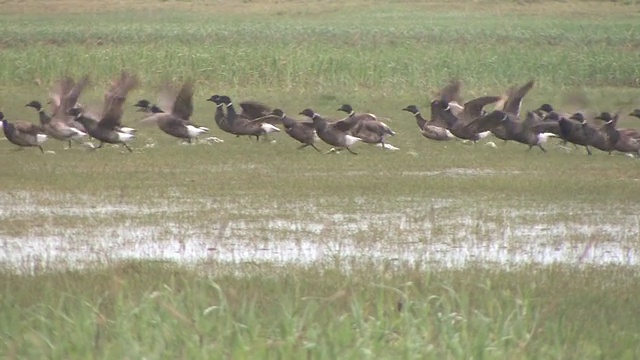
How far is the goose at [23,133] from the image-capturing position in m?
15.7

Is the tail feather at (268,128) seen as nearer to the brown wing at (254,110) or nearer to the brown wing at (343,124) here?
the brown wing at (254,110)

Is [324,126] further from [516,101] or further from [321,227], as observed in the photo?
[321,227]

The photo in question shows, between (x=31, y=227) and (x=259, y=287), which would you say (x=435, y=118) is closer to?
(x=31, y=227)

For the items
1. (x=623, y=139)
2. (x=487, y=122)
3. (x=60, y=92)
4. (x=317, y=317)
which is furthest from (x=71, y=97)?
(x=317, y=317)

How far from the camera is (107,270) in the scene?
8.69 metres

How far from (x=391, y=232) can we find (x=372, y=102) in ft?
35.3

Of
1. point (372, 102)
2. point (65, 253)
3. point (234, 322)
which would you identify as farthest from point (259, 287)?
point (372, 102)

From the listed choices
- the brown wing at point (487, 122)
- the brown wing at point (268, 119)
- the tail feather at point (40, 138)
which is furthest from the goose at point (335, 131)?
the tail feather at point (40, 138)

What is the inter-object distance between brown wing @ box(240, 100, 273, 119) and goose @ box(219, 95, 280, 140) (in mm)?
156

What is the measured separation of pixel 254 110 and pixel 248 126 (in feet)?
1.17

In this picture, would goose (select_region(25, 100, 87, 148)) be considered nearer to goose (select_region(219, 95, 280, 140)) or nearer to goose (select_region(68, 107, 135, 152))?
goose (select_region(68, 107, 135, 152))

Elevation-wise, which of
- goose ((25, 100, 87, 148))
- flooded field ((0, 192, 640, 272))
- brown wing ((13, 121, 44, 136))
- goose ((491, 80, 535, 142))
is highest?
flooded field ((0, 192, 640, 272))

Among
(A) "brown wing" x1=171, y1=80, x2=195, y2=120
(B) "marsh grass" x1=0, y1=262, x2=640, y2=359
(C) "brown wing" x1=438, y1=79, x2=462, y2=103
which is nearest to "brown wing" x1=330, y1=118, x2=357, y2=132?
(A) "brown wing" x1=171, y1=80, x2=195, y2=120

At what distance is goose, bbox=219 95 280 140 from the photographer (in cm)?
1669
